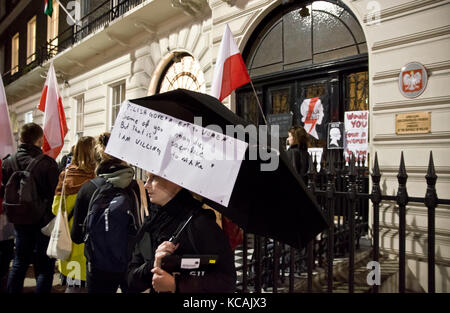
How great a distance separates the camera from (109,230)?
8.46ft

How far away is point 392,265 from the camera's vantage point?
4.53 m

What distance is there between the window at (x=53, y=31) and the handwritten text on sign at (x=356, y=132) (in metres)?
13.7

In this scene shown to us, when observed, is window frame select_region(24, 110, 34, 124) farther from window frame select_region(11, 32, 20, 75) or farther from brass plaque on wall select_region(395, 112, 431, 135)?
brass plaque on wall select_region(395, 112, 431, 135)

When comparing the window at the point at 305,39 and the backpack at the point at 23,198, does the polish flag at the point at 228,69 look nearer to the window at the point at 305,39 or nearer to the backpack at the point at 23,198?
the backpack at the point at 23,198

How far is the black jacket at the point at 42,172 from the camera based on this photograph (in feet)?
12.4

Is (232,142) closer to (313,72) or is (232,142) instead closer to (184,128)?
(184,128)

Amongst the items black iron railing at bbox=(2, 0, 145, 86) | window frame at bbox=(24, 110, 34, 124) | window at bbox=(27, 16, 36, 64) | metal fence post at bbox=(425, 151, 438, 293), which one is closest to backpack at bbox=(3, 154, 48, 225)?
metal fence post at bbox=(425, 151, 438, 293)

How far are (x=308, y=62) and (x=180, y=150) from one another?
5.92 m

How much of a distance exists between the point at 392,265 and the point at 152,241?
13.6 feet

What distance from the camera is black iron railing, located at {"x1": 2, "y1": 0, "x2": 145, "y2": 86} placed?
11070 millimetres

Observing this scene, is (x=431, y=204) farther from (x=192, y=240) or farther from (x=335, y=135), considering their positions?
(x=335, y=135)

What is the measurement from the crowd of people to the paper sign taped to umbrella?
0.27 m
